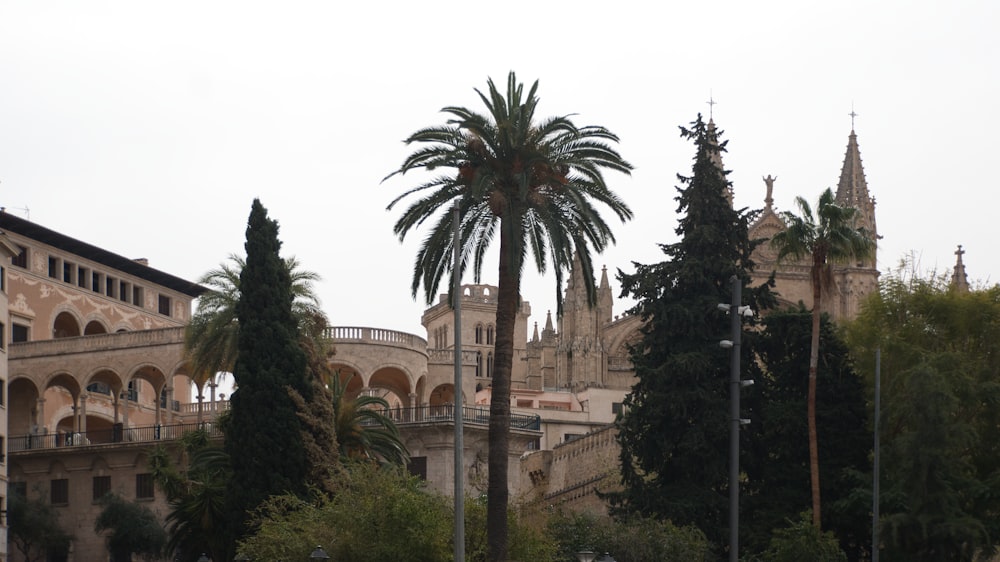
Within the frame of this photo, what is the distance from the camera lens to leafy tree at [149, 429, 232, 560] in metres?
45.5

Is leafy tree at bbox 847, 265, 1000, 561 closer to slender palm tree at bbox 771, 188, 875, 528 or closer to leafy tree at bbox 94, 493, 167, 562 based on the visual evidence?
slender palm tree at bbox 771, 188, 875, 528

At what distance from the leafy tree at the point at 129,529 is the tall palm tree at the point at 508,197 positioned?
24402 millimetres

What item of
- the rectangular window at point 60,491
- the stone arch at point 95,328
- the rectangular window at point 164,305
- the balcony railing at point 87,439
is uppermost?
the rectangular window at point 164,305

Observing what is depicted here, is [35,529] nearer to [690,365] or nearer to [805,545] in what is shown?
[690,365]

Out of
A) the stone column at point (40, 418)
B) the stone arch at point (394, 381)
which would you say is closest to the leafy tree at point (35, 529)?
the stone column at point (40, 418)

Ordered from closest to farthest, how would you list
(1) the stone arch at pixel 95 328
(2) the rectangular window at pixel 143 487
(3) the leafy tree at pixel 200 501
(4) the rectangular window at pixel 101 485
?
(3) the leafy tree at pixel 200 501, (2) the rectangular window at pixel 143 487, (4) the rectangular window at pixel 101 485, (1) the stone arch at pixel 95 328

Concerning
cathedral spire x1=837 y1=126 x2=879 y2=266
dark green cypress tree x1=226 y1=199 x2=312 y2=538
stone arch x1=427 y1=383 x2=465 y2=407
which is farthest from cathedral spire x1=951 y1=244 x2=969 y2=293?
dark green cypress tree x1=226 y1=199 x2=312 y2=538

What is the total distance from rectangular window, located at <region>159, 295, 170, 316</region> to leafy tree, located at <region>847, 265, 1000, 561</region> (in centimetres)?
4009

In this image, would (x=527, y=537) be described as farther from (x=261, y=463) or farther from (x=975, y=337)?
(x=975, y=337)

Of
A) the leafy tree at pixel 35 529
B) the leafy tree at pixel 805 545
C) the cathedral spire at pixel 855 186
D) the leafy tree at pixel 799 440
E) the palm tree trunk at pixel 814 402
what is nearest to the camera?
the leafy tree at pixel 805 545

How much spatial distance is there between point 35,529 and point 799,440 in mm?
27959

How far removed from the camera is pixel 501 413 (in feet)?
118

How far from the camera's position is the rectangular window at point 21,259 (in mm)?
71250

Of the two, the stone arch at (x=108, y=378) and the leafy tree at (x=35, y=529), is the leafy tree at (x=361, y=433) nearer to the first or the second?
the leafy tree at (x=35, y=529)
